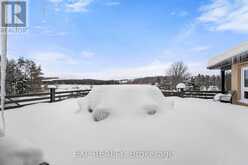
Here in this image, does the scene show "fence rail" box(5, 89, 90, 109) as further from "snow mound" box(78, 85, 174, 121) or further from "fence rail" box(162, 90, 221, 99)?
"fence rail" box(162, 90, 221, 99)

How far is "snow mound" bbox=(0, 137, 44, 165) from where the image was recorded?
1.53 metres

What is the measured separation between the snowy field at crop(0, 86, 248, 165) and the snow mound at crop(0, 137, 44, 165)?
181 centimetres

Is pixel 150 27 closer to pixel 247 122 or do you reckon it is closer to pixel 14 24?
pixel 247 122

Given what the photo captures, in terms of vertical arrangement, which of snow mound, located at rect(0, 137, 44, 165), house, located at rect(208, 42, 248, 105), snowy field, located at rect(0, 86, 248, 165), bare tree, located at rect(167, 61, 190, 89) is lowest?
snowy field, located at rect(0, 86, 248, 165)

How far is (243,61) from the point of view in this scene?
399 inches

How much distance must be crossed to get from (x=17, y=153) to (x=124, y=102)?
3645 mm

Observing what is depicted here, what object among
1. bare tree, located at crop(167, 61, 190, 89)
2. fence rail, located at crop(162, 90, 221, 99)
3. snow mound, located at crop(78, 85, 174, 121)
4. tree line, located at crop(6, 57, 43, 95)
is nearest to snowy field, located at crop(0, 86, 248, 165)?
snow mound, located at crop(78, 85, 174, 121)

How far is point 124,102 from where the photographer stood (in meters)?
5.16

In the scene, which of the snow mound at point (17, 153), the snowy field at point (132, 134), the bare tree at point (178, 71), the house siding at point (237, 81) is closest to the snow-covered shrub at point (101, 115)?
the snowy field at point (132, 134)

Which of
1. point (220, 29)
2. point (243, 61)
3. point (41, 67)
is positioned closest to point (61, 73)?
point (41, 67)

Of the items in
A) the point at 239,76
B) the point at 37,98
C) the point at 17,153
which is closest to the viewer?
the point at 17,153

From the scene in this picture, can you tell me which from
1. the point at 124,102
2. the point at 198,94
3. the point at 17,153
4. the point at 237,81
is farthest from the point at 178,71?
the point at 17,153

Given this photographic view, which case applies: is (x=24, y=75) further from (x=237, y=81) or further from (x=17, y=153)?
(x=17, y=153)

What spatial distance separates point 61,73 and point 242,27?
17.5 m
